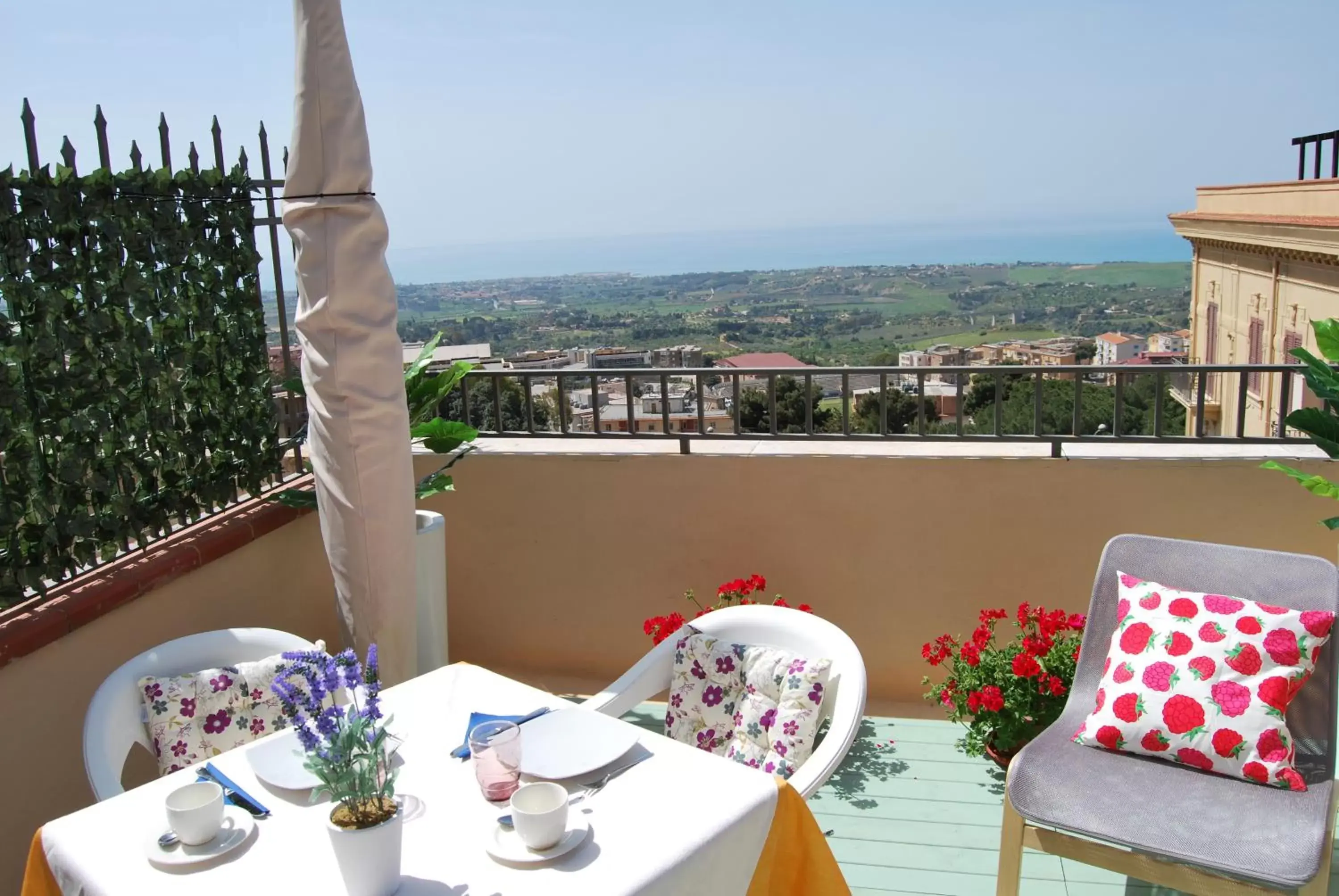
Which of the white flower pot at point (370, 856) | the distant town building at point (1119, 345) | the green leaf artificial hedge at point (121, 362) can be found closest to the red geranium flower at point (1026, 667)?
the white flower pot at point (370, 856)

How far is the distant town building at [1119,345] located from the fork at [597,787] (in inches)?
197

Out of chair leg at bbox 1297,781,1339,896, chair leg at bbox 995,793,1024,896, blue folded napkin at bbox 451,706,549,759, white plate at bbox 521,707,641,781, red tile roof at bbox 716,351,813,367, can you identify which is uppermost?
red tile roof at bbox 716,351,813,367

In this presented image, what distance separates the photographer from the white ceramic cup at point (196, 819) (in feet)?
5.29

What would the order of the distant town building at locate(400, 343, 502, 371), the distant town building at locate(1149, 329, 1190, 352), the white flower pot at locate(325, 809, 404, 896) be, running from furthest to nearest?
the distant town building at locate(1149, 329, 1190, 352) → the distant town building at locate(400, 343, 502, 371) → the white flower pot at locate(325, 809, 404, 896)

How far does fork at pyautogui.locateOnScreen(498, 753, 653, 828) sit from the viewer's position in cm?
167

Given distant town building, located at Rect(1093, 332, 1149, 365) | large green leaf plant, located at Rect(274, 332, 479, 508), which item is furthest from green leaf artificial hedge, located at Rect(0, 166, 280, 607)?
distant town building, located at Rect(1093, 332, 1149, 365)

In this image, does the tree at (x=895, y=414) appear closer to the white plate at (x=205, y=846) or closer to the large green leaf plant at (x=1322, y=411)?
the large green leaf plant at (x=1322, y=411)

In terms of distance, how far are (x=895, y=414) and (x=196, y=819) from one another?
122 inches

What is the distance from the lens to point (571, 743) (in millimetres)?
1922

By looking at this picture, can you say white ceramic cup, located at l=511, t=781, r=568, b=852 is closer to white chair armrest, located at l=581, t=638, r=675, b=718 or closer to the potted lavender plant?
the potted lavender plant

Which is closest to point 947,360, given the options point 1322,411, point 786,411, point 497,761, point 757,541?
point 786,411

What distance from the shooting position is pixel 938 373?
12.3ft

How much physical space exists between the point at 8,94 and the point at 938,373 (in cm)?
349

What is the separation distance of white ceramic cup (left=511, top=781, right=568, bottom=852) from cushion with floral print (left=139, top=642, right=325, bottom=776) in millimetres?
868
